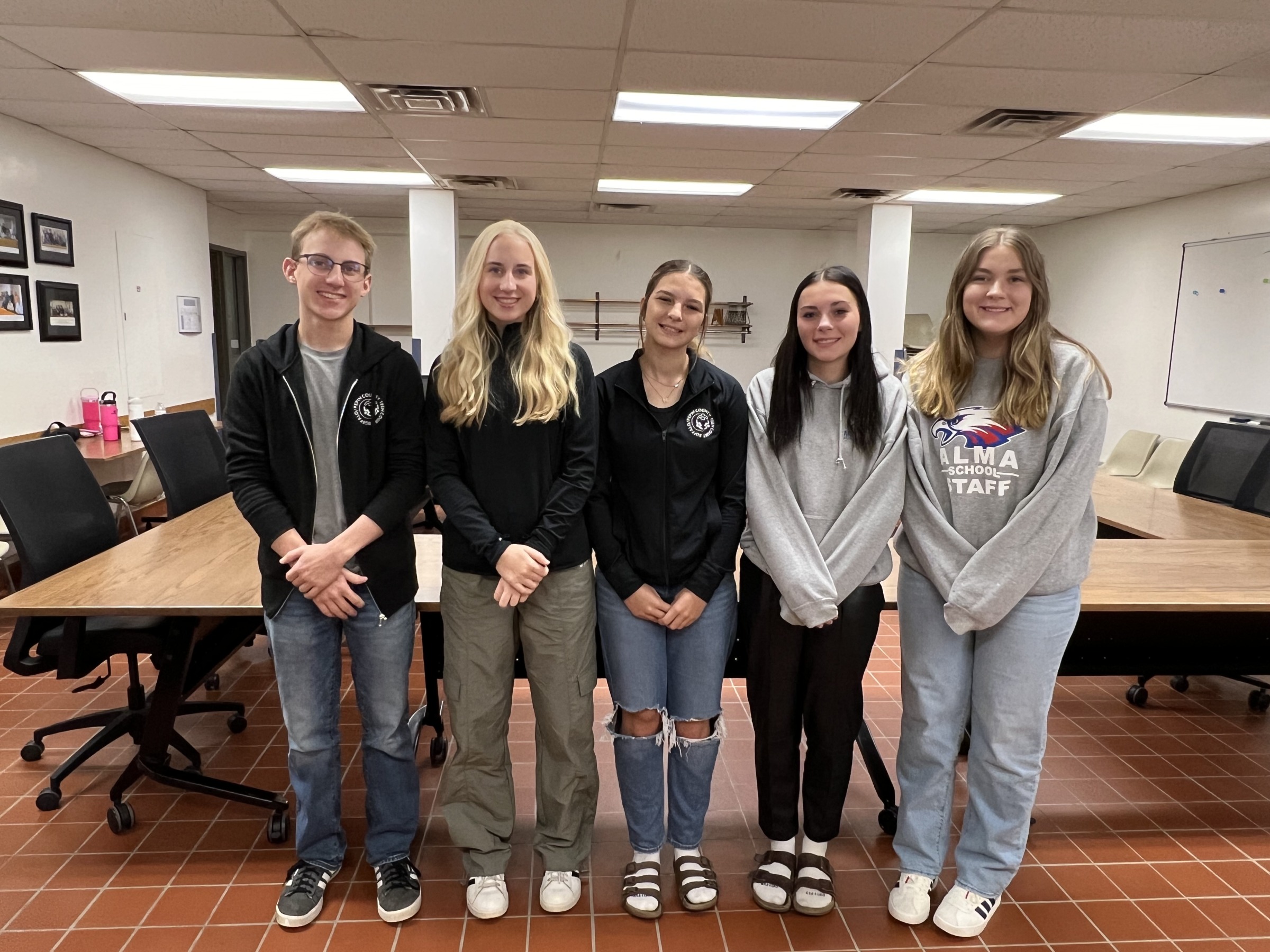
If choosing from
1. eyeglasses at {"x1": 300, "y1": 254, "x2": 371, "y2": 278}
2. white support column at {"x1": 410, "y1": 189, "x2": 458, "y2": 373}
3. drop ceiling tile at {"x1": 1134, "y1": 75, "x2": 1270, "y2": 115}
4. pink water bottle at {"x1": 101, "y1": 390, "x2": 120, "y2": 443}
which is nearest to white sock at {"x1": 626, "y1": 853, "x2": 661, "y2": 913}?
eyeglasses at {"x1": 300, "y1": 254, "x2": 371, "y2": 278}

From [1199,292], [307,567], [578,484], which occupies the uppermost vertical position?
[1199,292]

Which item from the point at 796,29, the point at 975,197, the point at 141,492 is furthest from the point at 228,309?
the point at 796,29

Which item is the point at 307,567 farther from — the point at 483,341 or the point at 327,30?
the point at 327,30

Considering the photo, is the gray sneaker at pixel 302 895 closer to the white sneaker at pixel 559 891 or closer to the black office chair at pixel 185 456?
the white sneaker at pixel 559 891

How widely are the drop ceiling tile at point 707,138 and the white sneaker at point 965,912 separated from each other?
12.8 feet

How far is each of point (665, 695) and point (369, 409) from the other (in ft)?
3.28

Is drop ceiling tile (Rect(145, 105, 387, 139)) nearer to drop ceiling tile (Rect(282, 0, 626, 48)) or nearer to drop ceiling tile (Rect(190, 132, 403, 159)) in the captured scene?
drop ceiling tile (Rect(190, 132, 403, 159))

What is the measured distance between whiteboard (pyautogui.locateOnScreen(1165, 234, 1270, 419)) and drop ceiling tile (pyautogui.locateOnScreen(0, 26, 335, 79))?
6024mm

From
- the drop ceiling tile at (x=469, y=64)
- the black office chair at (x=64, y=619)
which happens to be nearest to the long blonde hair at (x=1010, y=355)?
the drop ceiling tile at (x=469, y=64)

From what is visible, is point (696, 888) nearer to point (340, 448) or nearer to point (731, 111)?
point (340, 448)

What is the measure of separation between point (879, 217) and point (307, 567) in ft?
22.0

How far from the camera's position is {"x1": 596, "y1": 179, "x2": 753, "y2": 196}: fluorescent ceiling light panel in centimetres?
640

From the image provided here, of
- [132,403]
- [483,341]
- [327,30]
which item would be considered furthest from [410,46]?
[132,403]

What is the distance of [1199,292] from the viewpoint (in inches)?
246
